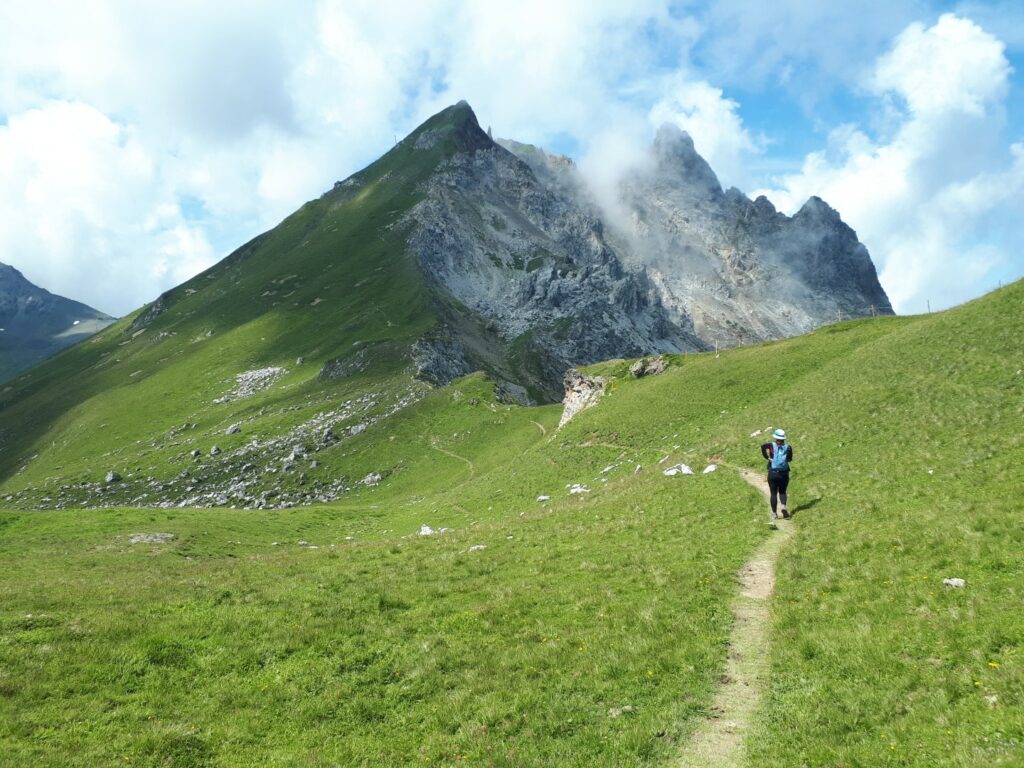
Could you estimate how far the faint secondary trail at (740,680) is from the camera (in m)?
10.6

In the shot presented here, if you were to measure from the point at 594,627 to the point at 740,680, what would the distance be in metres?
4.21

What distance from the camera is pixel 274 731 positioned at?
12.0 meters

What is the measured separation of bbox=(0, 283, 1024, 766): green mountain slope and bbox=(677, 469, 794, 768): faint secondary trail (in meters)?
0.35

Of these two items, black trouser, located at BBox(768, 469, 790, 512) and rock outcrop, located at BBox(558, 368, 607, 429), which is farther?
rock outcrop, located at BBox(558, 368, 607, 429)

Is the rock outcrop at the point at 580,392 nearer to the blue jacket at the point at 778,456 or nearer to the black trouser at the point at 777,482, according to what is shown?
the blue jacket at the point at 778,456

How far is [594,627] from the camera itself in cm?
1616

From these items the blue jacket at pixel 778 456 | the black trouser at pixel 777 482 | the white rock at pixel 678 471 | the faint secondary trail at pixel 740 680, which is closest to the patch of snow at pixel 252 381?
the white rock at pixel 678 471

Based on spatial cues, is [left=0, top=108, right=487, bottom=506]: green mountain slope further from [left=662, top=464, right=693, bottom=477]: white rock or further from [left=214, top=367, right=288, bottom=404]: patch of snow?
[left=662, top=464, right=693, bottom=477]: white rock

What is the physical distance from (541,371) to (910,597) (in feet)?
537

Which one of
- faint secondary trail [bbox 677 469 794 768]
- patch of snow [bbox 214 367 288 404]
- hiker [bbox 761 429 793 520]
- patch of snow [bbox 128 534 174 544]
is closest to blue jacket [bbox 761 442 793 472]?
hiker [bbox 761 429 793 520]

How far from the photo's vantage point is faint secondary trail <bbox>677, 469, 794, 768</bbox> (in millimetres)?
10648

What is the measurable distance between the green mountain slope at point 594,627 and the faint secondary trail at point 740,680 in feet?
1.14

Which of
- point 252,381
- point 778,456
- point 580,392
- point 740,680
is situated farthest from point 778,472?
point 252,381

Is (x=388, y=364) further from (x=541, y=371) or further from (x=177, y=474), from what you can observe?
(x=541, y=371)
